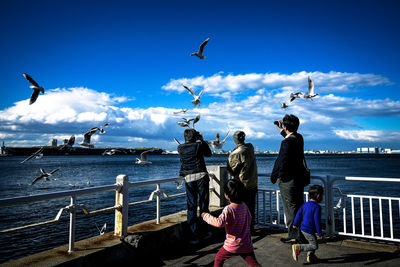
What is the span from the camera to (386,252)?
172 inches

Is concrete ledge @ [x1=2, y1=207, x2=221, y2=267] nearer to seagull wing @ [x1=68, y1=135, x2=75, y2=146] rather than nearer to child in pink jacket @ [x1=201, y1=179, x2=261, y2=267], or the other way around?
child in pink jacket @ [x1=201, y1=179, x2=261, y2=267]

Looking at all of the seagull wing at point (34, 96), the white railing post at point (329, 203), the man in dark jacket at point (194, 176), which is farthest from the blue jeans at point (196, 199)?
the seagull wing at point (34, 96)

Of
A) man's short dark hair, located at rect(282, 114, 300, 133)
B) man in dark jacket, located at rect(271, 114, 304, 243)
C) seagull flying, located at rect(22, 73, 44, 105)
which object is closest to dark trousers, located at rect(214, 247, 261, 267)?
man in dark jacket, located at rect(271, 114, 304, 243)

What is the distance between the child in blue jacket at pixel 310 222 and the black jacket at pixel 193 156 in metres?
1.71

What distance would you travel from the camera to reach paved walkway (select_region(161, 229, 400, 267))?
3.99 m

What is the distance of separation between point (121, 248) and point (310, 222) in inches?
109

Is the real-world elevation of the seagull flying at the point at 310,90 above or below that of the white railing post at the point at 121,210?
above

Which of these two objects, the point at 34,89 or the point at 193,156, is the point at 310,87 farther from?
the point at 34,89

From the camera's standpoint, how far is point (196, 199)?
4.76 meters

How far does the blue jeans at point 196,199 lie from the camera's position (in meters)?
4.71

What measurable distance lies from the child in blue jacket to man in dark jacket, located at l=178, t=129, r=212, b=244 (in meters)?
1.56

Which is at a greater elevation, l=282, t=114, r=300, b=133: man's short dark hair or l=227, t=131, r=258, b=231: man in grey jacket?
l=282, t=114, r=300, b=133: man's short dark hair

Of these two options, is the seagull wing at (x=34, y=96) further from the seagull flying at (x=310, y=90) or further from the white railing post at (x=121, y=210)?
the seagull flying at (x=310, y=90)

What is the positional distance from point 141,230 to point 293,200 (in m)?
2.53
